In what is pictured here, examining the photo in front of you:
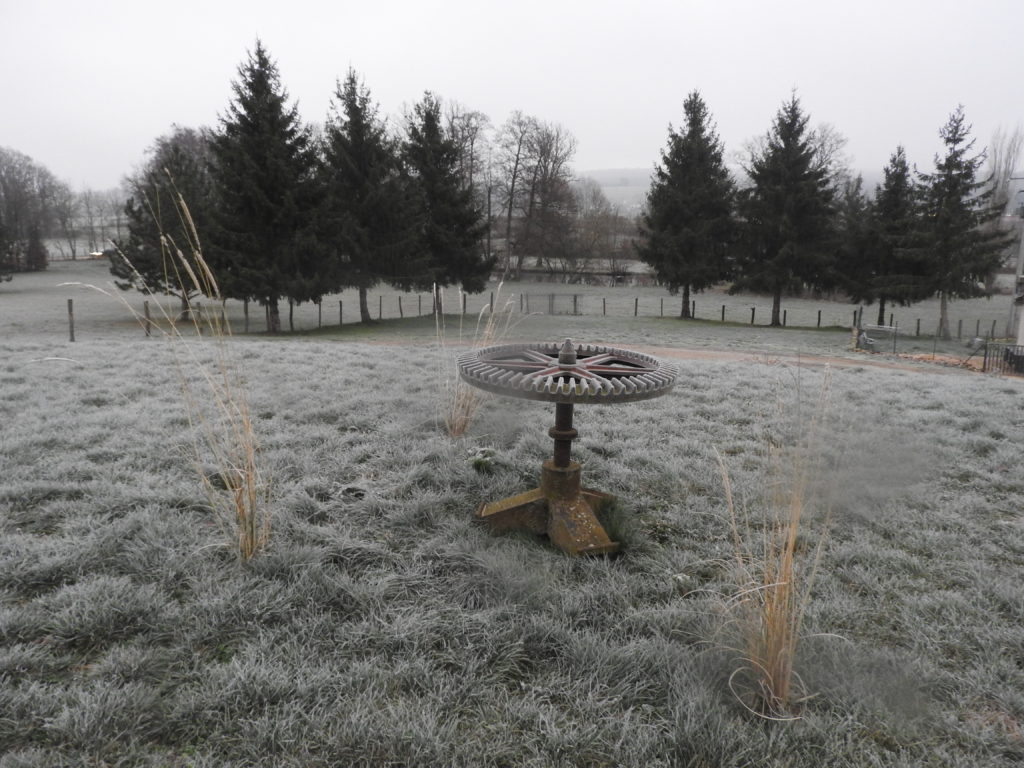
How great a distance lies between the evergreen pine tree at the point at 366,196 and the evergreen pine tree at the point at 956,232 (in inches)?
682

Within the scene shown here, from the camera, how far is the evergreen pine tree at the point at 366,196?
1831cm

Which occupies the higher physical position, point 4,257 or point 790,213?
point 790,213

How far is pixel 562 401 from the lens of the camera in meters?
2.50

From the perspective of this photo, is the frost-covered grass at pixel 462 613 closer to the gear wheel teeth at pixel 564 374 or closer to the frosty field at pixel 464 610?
the frosty field at pixel 464 610

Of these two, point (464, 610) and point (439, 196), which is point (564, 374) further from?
point (439, 196)

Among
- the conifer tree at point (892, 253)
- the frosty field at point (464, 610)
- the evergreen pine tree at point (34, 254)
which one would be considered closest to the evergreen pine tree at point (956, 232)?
the conifer tree at point (892, 253)

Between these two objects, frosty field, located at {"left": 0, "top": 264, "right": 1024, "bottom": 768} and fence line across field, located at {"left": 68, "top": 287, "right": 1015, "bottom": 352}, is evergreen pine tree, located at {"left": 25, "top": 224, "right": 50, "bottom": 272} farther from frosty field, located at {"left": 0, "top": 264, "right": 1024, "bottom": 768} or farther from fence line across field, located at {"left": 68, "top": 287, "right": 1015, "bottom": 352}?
frosty field, located at {"left": 0, "top": 264, "right": 1024, "bottom": 768}

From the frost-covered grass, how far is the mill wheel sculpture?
126 millimetres

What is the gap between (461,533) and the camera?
9.14ft

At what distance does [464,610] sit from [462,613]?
36 millimetres

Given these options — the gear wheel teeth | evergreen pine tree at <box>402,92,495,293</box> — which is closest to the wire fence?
the gear wheel teeth

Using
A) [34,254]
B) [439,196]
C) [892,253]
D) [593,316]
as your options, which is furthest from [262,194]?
[34,254]

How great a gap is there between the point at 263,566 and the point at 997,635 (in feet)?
9.16

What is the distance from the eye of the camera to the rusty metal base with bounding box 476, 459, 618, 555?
8.96 ft
